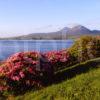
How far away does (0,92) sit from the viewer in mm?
15555

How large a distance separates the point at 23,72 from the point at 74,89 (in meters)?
2.84

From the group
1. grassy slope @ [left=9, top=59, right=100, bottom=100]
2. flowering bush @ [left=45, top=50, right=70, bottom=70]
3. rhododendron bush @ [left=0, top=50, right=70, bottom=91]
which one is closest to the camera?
grassy slope @ [left=9, top=59, right=100, bottom=100]

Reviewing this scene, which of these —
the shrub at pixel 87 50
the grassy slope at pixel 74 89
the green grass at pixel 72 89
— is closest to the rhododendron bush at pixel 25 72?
the green grass at pixel 72 89

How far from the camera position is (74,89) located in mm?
13961

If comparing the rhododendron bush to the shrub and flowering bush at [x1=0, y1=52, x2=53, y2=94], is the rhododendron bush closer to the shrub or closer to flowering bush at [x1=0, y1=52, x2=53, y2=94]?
flowering bush at [x1=0, y1=52, x2=53, y2=94]

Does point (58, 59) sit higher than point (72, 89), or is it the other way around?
point (58, 59)

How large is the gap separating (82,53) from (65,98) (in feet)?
44.7

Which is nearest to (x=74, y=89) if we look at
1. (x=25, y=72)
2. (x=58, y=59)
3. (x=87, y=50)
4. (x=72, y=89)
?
(x=72, y=89)

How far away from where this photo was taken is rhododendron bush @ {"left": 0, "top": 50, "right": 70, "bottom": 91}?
1557 centimetres

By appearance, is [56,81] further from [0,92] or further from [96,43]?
[96,43]

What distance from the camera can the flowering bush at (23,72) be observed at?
1558cm

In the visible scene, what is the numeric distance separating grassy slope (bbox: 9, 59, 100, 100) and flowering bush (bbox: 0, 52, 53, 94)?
0.81 meters

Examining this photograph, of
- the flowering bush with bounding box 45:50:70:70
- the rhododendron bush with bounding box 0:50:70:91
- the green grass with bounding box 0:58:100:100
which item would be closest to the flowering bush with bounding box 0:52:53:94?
the rhododendron bush with bounding box 0:50:70:91

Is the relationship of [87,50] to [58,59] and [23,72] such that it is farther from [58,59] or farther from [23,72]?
[23,72]
